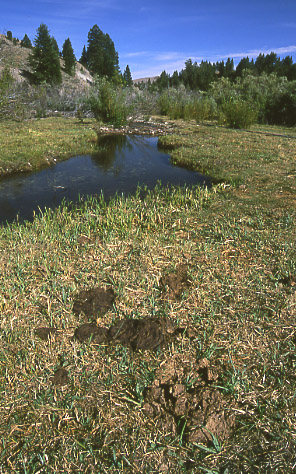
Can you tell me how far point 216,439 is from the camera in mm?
1690

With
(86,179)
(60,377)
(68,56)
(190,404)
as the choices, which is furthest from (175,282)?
(68,56)

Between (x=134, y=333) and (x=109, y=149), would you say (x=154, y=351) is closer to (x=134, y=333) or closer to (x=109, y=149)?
(x=134, y=333)

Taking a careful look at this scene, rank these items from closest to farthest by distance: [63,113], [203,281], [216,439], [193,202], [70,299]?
[216,439] < [70,299] < [203,281] < [193,202] < [63,113]

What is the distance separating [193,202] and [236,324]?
3.45 m

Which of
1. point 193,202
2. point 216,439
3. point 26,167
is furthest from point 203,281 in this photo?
point 26,167

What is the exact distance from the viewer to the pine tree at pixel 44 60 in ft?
147

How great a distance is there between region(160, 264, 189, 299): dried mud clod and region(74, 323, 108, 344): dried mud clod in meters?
0.82

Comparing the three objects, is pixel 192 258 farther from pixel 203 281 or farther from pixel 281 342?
pixel 281 342

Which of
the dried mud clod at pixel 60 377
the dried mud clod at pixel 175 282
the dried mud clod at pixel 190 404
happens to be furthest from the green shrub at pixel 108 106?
the dried mud clod at pixel 190 404

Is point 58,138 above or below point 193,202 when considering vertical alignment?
above

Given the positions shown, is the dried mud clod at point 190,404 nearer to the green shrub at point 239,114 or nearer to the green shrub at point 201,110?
the green shrub at point 239,114

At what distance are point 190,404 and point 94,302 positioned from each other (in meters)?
1.32

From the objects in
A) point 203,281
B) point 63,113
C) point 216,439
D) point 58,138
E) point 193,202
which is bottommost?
point 216,439

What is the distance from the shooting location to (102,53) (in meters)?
62.1
